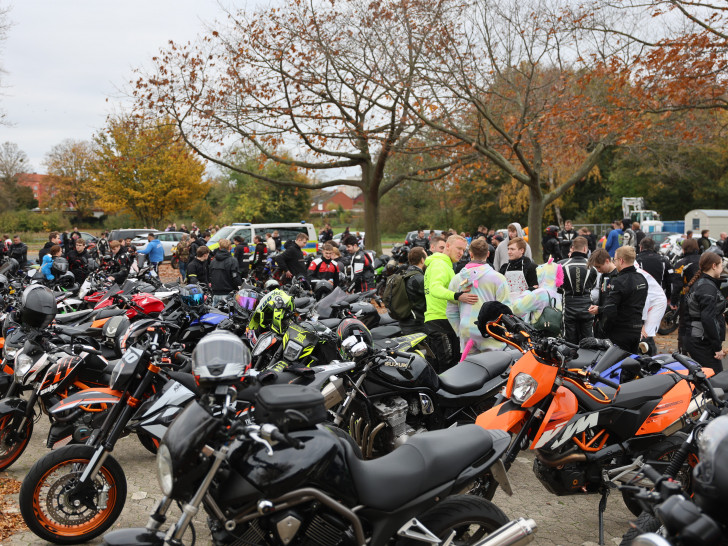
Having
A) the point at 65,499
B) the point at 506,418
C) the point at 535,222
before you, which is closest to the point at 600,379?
the point at 506,418

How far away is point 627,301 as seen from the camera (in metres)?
6.50

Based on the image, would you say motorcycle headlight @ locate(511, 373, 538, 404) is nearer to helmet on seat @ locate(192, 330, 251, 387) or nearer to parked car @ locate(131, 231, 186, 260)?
helmet on seat @ locate(192, 330, 251, 387)

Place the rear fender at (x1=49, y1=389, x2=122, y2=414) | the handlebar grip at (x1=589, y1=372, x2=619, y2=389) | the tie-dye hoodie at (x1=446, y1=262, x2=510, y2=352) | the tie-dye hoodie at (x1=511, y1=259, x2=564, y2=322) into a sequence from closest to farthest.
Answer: the handlebar grip at (x1=589, y1=372, x2=619, y2=389), the rear fender at (x1=49, y1=389, x2=122, y2=414), the tie-dye hoodie at (x1=446, y1=262, x2=510, y2=352), the tie-dye hoodie at (x1=511, y1=259, x2=564, y2=322)

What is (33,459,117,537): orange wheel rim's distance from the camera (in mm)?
3854

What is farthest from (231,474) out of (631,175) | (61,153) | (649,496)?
(61,153)

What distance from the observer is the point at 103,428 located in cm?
407

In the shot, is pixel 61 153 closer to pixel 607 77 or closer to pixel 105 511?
pixel 607 77

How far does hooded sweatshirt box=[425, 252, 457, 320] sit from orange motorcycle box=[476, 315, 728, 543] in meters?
2.04

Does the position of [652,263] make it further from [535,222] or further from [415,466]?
[415,466]

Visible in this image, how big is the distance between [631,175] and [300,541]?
44.4 metres

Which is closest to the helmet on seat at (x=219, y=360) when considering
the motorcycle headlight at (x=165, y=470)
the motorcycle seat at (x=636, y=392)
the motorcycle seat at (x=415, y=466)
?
the motorcycle headlight at (x=165, y=470)

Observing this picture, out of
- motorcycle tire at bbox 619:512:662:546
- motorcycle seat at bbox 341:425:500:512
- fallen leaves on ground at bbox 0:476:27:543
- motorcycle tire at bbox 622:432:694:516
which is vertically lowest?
fallen leaves on ground at bbox 0:476:27:543

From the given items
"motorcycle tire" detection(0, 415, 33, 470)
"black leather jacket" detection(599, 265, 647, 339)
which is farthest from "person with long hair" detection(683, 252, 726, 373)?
"motorcycle tire" detection(0, 415, 33, 470)

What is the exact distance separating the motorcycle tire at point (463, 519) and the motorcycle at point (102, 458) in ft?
6.46
